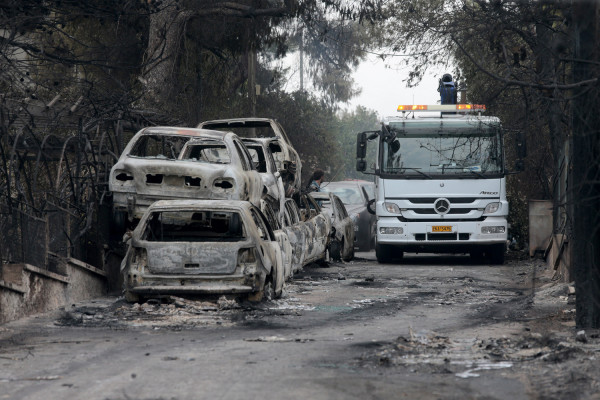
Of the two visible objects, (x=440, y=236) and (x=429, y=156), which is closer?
(x=429, y=156)

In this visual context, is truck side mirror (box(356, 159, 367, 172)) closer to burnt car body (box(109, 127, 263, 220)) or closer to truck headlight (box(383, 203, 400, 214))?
truck headlight (box(383, 203, 400, 214))

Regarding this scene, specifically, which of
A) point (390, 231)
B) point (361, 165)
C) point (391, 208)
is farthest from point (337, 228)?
point (361, 165)

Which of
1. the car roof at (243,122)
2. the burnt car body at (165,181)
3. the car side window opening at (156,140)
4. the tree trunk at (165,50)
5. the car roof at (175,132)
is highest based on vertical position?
the tree trunk at (165,50)

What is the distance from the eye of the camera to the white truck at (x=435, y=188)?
21172 mm

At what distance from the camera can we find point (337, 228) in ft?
74.5

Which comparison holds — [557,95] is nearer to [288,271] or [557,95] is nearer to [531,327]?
[531,327]

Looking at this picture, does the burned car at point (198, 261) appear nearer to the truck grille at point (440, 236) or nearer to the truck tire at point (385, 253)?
the truck grille at point (440, 236)

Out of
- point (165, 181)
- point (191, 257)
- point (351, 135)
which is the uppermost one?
point (351, 135)

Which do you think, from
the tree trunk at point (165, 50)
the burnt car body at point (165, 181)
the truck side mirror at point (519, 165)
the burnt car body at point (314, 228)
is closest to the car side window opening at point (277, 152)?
the burnt car body at point (314, 228)

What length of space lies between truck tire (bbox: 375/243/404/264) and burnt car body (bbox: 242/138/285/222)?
4434 mm

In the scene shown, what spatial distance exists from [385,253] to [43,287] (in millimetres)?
11244

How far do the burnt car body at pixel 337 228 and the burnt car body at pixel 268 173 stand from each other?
4.14 metres

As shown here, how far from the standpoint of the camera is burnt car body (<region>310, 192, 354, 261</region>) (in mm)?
22812

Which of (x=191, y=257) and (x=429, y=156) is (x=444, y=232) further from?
(x=191, y=257)
